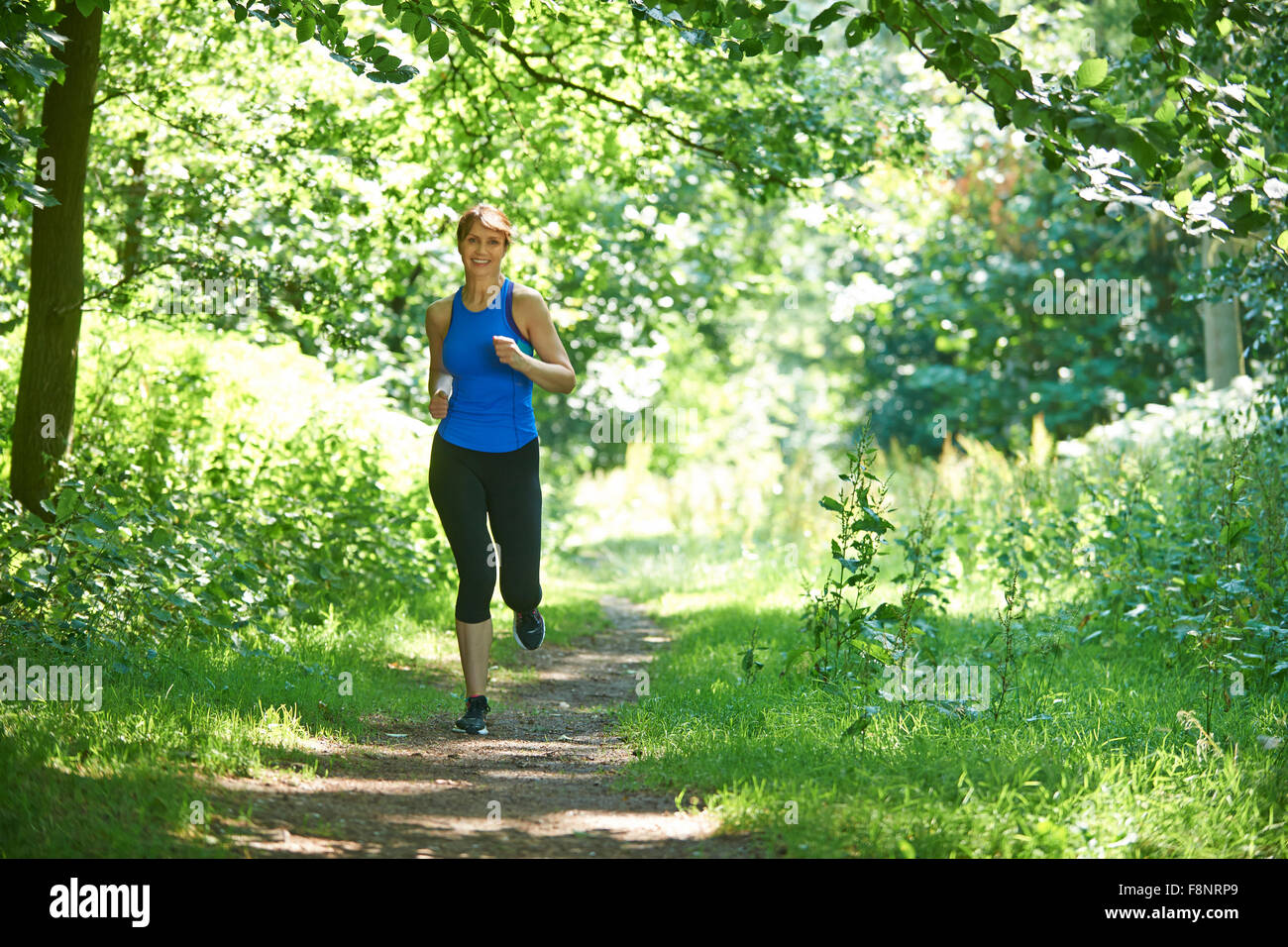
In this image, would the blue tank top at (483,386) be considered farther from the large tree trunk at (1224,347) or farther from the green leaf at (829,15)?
the large tree trunk at (1224,347)

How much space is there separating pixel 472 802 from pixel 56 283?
4.36m

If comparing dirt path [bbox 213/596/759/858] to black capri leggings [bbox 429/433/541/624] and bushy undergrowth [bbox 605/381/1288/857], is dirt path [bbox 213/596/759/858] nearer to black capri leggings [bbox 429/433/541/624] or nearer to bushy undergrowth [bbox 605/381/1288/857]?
bushy undergrowth [bbox 605/381/1288/857]

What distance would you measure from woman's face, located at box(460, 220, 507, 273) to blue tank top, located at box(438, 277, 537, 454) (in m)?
0.13

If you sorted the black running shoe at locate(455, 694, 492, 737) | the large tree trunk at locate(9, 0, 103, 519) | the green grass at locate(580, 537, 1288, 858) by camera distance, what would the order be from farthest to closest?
1. the large tree trunk at locate(9, 0, 103, 519)
2. the black running shoe at locate(455, 694, 492, 737)
3. the green grass at locate(580, 537, 1288, 858)

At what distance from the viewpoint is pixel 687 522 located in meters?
16.1

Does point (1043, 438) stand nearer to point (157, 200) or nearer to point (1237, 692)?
point (1237, 692)

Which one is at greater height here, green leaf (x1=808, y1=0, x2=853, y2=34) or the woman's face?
green leaf (x1=808, y1=0, x2=853, y2=34)

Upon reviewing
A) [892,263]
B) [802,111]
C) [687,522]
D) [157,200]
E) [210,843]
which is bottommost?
[210,843]

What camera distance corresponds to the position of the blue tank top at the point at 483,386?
18.0ft

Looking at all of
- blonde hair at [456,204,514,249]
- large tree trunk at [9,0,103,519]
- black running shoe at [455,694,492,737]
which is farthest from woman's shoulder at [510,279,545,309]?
large tree trunk at [9,0,103,519]

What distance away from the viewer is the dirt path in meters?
3.96

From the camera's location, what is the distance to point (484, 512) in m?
5.57

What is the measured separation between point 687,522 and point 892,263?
6755 mm

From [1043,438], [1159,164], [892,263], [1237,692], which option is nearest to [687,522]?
[1043,438]
